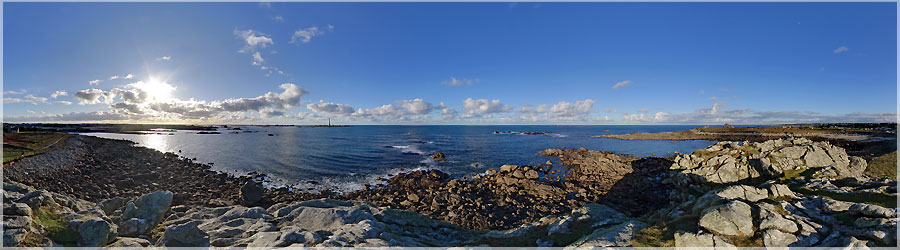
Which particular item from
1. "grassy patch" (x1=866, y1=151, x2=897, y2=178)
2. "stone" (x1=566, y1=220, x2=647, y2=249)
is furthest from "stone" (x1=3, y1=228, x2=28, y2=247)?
"grassy patch" (x1=866, y1=151, x2=897, y2=178)

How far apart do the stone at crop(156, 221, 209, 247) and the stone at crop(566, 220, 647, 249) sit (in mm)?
14826

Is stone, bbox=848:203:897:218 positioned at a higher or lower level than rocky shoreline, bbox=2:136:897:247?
higher

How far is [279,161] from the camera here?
1866 inches

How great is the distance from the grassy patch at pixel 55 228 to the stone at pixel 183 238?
2.58 m

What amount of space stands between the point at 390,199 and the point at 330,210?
405 inches

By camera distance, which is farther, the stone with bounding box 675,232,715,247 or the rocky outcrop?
the rocky outcrop

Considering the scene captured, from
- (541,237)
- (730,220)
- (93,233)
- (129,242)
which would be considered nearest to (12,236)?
(93,233)

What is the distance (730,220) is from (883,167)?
81.8ft

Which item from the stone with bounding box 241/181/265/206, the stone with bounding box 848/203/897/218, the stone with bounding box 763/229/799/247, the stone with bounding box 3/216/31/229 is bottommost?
the stone with bounding box 241/181/265/206

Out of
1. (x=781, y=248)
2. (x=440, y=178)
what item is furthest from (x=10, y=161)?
(x=781, y=248)

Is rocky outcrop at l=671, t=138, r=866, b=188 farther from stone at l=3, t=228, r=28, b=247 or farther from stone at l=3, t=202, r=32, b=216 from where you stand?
stone at l=3, t=202, r=32, b=216

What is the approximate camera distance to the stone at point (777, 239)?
9.25 meters

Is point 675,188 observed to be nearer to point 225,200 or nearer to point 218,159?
point 225,200

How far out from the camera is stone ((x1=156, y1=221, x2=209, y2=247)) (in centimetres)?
1116
